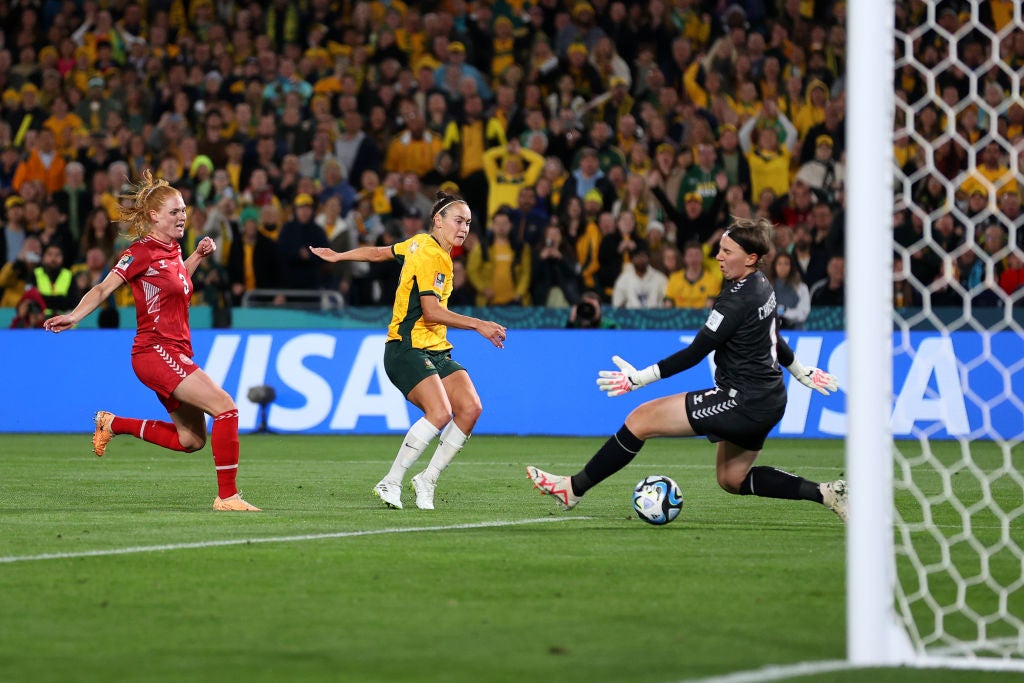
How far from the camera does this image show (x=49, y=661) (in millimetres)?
5086

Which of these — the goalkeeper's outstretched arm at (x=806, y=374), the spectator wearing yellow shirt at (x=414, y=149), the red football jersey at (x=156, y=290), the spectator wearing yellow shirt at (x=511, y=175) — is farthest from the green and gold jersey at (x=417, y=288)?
the spectator wearing yellow shirt at (x=414, y=149)

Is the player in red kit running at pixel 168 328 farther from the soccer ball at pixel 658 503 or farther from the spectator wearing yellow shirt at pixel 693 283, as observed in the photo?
the spectator wearing yellow shirt at pixel 693 283

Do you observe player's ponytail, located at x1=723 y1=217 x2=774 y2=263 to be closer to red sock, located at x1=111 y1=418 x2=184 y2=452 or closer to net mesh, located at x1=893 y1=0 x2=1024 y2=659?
net mesh, located at x1=893 y1=0 x2=1024 y2=659

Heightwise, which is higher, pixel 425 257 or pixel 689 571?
pixel 425 257

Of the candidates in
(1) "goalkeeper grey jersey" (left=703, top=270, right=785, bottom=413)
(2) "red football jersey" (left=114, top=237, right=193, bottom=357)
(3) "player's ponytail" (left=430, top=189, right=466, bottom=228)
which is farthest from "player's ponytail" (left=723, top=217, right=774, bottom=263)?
(2) "red football jersey" (left=114, top=237, right=193, bottom=357)

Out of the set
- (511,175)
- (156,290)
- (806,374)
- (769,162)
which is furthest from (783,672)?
(511,175)

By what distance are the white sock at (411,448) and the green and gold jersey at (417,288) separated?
1.79 ft

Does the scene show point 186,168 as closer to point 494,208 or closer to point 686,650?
point 494,208

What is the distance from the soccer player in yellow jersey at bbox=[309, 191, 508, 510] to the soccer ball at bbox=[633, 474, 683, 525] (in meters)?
1.50

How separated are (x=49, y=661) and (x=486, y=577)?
232 centimetres

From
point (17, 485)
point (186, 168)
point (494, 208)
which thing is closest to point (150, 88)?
point (186, 168)

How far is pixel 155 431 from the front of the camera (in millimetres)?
10461

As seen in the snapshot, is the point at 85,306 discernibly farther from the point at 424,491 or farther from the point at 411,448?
the point at 424,491

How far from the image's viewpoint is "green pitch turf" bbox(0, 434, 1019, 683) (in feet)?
16.7
